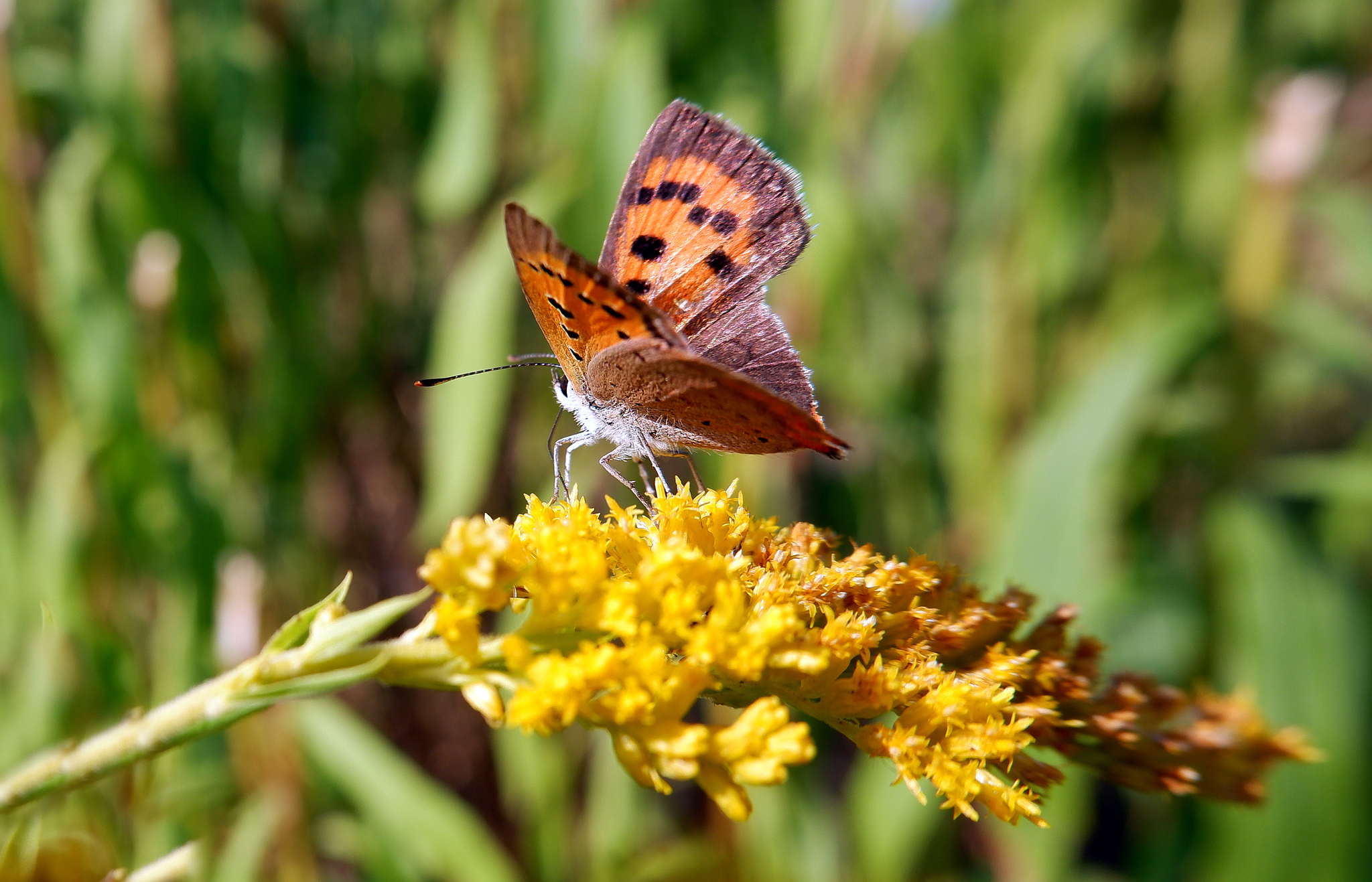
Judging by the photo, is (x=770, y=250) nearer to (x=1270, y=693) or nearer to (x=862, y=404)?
(x=862, y=404)

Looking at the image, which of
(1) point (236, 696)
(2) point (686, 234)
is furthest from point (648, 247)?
(1) point (236, 696)

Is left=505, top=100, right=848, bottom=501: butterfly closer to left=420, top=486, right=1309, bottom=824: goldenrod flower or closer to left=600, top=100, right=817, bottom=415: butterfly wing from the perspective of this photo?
left=600, top=100, right=817, bottom=415: butterfly wing

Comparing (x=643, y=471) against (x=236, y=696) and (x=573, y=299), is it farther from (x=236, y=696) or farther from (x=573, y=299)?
(x=236, y=696)

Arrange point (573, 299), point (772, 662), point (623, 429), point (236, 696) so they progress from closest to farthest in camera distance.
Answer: point (236, 696) < point (772, 662) < point (573, 299) < point (623, 429)

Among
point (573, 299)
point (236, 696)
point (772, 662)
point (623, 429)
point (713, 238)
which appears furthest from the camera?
point (623, 429)

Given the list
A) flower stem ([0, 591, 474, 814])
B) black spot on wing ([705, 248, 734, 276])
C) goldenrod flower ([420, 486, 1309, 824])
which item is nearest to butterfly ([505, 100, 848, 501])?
black spot on wing ([705, 248, 734, 276])

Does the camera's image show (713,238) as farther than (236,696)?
Yes

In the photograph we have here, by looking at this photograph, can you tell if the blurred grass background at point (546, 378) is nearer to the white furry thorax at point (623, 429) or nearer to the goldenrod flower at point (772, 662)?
the white furry thorax at point (623, 429)
